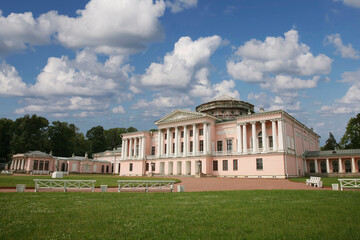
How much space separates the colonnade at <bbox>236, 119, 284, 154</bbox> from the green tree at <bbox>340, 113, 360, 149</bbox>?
21.9 metres

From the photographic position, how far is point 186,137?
5259 cm

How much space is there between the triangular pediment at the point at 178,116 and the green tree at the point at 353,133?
103 ft

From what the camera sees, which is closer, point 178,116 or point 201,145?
point 201,145

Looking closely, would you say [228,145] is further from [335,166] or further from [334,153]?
[335,166]

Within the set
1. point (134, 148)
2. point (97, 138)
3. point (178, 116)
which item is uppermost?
point (178, 116)

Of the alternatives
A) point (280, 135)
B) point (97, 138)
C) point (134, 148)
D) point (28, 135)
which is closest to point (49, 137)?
point (28, 135)

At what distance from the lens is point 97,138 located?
98000 millimetres

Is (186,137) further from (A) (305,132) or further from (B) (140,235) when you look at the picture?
(B) (140,235)

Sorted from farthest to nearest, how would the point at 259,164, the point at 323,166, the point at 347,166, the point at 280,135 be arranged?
the point at 323,166
the point at 347,166
the point at 259,164
the point at 280,135

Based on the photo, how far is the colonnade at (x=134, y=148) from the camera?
60.5 meters

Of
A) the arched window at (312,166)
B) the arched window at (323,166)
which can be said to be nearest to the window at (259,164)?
the arched window at (312,166)

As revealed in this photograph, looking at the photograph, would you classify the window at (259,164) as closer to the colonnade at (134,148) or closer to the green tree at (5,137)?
the colonnade at (134,148)

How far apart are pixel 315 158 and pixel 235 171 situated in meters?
15.4

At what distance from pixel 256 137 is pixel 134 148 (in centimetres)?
2967
